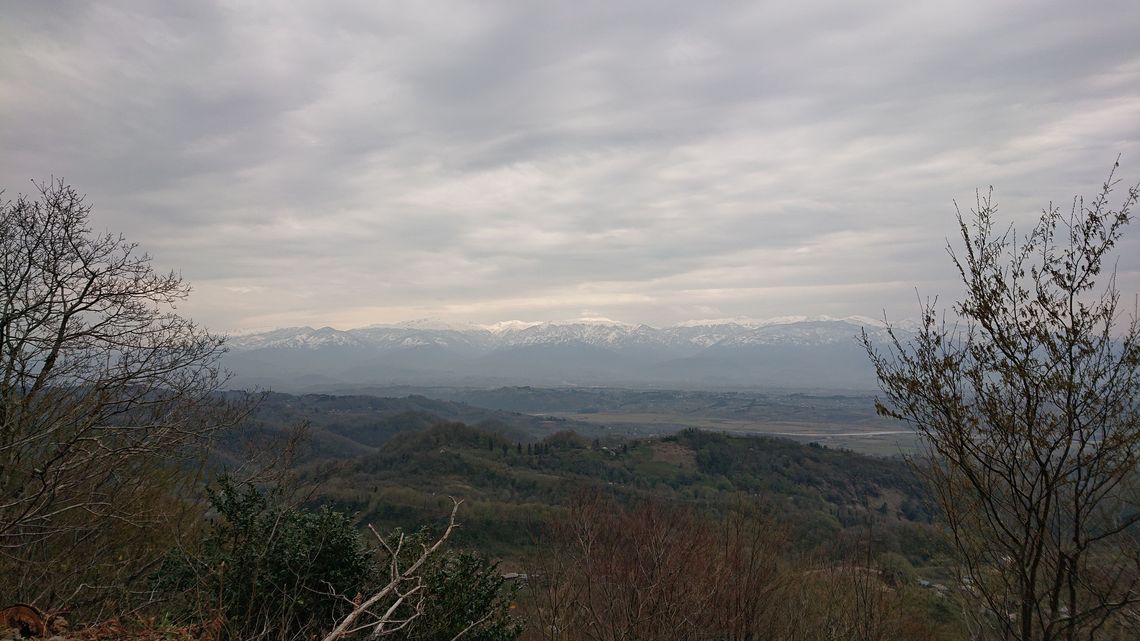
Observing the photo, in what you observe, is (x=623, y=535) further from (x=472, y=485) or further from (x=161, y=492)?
(x=472, y=485)

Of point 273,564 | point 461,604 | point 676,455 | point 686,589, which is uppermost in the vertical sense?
point 273,564

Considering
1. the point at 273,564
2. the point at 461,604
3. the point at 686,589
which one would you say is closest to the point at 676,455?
the point at 686,589

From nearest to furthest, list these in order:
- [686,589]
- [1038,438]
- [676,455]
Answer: [1038,438]
[686,589]
[676,455]

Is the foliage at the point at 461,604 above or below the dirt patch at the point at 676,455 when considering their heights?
above

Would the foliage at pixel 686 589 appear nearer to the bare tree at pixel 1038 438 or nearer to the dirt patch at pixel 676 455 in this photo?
the bare tree at pixel 1038 438

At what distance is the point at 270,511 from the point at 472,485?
343 feet

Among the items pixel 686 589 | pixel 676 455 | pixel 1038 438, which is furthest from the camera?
pixel 676 455

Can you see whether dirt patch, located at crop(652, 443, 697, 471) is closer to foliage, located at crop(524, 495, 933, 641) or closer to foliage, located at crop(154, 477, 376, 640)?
foliage, located at crop(524, 495, 933, 641)

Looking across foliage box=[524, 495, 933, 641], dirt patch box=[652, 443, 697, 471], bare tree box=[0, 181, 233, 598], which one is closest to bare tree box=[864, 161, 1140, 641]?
foliage box=[524, 495, 933, 641]

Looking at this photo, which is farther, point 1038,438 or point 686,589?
point 686,589

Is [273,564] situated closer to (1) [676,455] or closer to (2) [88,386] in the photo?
(2) [88,386]

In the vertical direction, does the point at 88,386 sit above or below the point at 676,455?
above

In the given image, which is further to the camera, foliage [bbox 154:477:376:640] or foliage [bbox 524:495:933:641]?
foliage [bbox 524:495:933:641]

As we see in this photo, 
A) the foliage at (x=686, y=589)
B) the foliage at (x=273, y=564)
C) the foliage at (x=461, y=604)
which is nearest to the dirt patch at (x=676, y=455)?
the foliage at (x=686, y=589)
